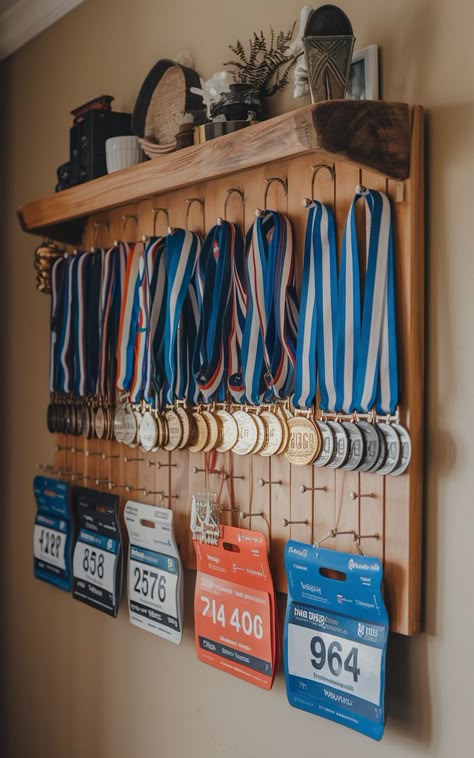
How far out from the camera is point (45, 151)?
274 cm

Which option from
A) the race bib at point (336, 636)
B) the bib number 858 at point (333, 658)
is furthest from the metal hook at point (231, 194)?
the bib number 858 at point (333, 658)

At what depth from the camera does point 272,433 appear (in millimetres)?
1738

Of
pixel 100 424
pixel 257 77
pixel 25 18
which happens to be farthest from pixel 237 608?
pixel 25 18

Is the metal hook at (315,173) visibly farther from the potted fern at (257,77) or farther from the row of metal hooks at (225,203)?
the potted fern at (257,77)

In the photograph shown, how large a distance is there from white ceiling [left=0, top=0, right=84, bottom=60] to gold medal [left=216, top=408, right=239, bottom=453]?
1.54 meters

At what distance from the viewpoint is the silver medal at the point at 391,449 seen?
4.83 ft

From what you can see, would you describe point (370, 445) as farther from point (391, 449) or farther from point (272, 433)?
point (272, 433)

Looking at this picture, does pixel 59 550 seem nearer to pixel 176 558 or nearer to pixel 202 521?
pixel 176 558

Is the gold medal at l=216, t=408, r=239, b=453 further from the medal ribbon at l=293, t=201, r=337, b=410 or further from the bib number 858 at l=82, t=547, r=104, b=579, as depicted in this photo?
the bib number 858 at l=82, t=547, r=104, b=579

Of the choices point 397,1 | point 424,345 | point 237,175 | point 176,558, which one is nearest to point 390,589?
point 424,345

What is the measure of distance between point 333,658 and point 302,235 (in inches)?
34.9

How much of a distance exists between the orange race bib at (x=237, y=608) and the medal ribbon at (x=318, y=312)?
37 centimetres

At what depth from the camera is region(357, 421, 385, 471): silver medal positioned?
4.91 ft

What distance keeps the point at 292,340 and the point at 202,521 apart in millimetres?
508
